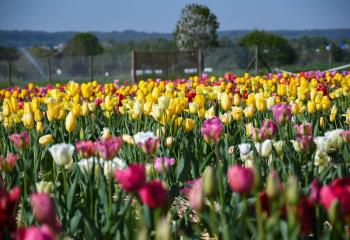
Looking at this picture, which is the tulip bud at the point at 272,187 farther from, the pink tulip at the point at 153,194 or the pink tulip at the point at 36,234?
the pink tulip at the point at 36,234

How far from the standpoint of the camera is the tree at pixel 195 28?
4291 centimetres

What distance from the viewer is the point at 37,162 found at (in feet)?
11.1

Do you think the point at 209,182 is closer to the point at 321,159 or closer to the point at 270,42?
the point at 321,159

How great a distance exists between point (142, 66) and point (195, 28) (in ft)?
54.0

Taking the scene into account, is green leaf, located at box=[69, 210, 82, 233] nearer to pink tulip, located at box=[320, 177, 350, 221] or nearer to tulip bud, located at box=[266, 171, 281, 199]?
tulip bud, located at box=[266, 171, 281, 199]

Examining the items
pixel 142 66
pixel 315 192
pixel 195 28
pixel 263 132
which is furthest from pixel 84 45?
pixel 315 192

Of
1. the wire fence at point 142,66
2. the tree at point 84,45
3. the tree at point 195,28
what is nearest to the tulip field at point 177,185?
the wire fence at point 142,66

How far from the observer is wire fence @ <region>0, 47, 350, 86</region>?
27531 mm

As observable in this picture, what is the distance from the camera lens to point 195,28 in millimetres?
43406

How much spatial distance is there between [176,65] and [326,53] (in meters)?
13.3

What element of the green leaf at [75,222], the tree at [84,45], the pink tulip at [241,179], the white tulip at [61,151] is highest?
the pink tulip at [241,179]

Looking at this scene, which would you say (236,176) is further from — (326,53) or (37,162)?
(326,53)

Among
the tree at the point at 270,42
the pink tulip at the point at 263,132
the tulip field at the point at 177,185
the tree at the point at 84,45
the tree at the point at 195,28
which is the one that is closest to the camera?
the tulip field at the point at 177,185

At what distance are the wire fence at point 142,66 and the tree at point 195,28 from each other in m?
5.27
